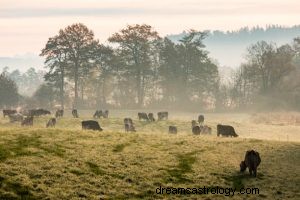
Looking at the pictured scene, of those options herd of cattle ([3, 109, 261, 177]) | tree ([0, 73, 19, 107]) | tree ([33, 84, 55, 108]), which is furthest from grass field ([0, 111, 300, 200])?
tree ([0, 73, 19, 107])

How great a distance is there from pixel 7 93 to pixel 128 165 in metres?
80.6

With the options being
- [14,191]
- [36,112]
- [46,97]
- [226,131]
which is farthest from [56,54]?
[14,191]

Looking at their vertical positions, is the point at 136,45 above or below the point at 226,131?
above

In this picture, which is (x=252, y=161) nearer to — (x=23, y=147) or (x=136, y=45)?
(x=23, y=147)

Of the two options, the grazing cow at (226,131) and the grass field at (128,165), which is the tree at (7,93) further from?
the grass field at (128,165)

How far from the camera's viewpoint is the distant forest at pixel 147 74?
3799 inches

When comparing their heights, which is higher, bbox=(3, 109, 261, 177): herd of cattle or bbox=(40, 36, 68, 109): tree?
bbox=(40, 36, 68, 109): tree

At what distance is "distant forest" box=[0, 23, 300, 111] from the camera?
96.5 m

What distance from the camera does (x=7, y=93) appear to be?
98.9 meters

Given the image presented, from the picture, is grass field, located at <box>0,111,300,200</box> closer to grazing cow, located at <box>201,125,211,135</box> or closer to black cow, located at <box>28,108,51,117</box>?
grazing cow, located at <box>201,125,211,135</box>

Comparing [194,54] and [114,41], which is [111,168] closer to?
[114,41]

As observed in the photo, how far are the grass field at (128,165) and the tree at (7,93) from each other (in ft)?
235

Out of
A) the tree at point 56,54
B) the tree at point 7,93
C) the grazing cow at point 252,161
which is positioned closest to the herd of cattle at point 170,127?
the grazing cow at point 252,161

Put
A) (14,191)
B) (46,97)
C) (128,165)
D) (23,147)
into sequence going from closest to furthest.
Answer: (14,191) → (128,165) → (23,147) → (46,97)
